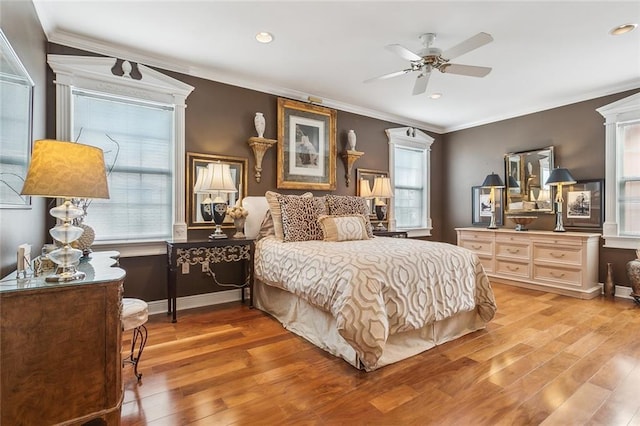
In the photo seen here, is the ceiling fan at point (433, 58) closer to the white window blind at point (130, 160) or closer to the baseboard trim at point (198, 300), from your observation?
the white window blind at point (130, 160)

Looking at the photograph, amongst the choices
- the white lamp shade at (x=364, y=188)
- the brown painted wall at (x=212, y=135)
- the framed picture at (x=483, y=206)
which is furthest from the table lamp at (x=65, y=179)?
the framed picture at (x=483, y=206)

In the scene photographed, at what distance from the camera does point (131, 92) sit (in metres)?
3.25

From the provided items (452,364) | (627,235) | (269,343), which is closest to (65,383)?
(269,343)

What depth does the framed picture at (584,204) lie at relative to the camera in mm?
4184

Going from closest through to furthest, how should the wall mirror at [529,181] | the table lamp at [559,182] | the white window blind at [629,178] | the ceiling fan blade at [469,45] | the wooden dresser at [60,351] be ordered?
the wooden dresser at [60,351] < the ceiling fan blade at [469,45] < the white window blind at [629,178] < the table lamp at [559,182] < the wall mirror at [529,181]

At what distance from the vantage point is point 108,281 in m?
1.52

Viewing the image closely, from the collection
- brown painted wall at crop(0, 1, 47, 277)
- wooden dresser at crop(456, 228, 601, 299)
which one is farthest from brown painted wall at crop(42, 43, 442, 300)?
wooden dresser at crop(456, 228, 601, 299)

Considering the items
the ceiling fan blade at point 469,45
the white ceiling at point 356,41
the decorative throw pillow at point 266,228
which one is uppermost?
the white ceiling at point 356,41

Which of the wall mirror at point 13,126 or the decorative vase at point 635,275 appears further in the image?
the decorative vase at point 635,275

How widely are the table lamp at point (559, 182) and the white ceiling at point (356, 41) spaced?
105 cm

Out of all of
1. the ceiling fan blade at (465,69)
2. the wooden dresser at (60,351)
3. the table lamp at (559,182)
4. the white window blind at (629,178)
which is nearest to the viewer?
the wooden dresser at (60,351)

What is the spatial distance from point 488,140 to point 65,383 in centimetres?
598

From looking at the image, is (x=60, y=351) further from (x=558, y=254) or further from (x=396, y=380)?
(x=558, y=254)

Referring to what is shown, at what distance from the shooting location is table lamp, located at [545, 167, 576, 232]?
4.16 m
